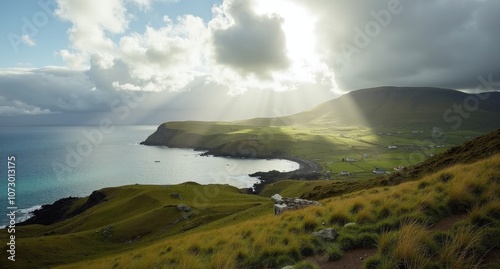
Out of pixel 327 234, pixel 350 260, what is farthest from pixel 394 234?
pixel 327 234

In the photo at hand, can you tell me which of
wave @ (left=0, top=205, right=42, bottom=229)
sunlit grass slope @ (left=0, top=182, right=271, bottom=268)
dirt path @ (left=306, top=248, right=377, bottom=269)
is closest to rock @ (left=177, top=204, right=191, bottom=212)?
sunlit grass slope @ (left=0, top=182, right=271, bottom=268)

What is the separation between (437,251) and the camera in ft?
25.6

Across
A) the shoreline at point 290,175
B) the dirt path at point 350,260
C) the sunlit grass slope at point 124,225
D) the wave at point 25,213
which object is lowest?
the shoreline at point 290,175

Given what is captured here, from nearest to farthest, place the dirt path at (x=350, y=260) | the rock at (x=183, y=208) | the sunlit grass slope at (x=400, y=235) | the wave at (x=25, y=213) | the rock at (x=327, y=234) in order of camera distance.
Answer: the sunlit grass slope at (x=400, y=235), the dirt path at (x=350, y=260), the rock at (x=327, y=234), the rock at (x=183, y=208), the wave at (x=25, y=213)

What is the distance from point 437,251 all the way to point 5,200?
158118mm

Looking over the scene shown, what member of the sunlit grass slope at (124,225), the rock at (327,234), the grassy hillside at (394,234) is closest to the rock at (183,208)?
the sunlit grass slope at (124,225)

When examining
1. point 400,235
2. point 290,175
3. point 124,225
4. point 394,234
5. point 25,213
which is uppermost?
point 400,235

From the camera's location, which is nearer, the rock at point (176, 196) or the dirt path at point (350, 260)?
the dirt path at point (350, 260)

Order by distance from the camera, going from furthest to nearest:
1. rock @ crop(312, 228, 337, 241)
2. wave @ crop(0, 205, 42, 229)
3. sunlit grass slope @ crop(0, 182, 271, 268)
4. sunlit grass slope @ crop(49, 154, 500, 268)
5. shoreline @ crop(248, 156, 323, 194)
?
shoreline @ crop(248, 156, 323, 194) → wave @ crop(0, 205, 42, 229) → sunlit grass slope @ crop(0, 182, 271, 268) → rock @ crop(312, 228, 337, 241) → sunlit grass slope @ crop(49, 154, 500, 268)

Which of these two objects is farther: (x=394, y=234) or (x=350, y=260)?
(x=350, y=260)

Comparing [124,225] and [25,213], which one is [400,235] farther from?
[25,213]

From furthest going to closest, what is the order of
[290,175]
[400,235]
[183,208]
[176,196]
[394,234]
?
[290,175], [176,196], [183,208], [394,234], [400,235]

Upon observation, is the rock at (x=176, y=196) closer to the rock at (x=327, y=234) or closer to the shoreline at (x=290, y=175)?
the shoreline at (x=290, y=175)

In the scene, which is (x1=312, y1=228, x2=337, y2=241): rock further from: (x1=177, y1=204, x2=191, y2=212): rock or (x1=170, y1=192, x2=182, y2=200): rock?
(x1=170, y1=192, x2=182, y2=200): rock
